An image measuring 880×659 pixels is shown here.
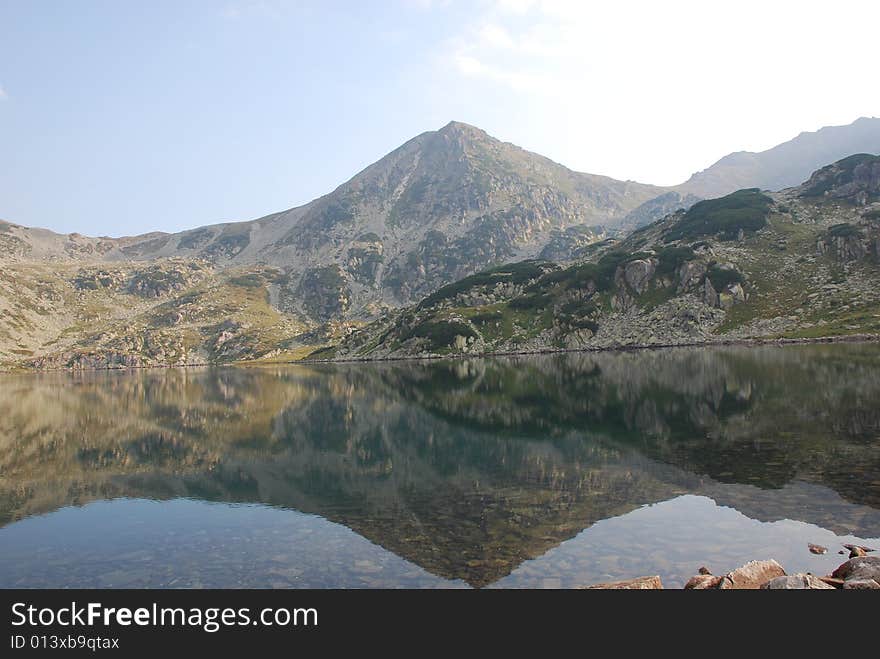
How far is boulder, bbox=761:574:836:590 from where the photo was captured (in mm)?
16891

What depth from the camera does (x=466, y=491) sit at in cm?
3784

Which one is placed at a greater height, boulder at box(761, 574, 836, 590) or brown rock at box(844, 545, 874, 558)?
boulder at box(761, 574, 836, 590)

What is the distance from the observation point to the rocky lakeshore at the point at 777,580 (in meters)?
17.1

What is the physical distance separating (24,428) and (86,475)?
4525 cm

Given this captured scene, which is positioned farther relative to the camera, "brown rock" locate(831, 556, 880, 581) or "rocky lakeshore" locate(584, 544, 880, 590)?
"brown rock" locate(831, 556, 880, 581)

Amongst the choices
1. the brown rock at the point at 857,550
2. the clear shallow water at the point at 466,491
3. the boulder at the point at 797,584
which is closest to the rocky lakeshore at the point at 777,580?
the boulder at the point at 797,584

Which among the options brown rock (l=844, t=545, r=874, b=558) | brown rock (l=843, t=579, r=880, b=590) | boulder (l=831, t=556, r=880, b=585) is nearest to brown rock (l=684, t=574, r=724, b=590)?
brown rock (l=843, t=579, r=880, b=590)

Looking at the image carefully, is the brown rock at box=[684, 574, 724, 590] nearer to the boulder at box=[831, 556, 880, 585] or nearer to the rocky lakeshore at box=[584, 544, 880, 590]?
the rocky lakeshore at box=[584, 544, 880, 590]

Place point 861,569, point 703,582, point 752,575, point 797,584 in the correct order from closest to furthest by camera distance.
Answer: point 797,584 → point 861,569 → point 752,575 → point 703,582

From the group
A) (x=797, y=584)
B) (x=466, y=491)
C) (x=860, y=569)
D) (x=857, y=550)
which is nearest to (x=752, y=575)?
(x=797, y=584)

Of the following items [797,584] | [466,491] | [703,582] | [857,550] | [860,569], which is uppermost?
[797,584]

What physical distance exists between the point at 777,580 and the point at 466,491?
73.9ft

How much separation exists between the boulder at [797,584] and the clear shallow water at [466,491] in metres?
4.75

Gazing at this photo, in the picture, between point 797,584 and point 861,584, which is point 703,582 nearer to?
point 797,584
